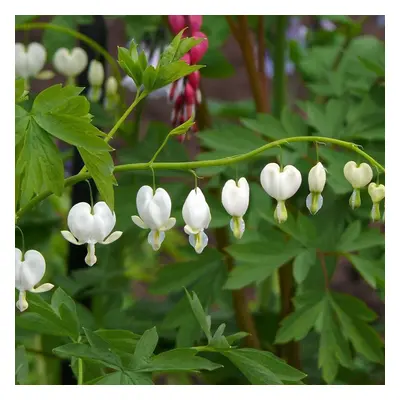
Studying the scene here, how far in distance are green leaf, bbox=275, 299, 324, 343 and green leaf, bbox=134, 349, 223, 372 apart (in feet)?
1.38

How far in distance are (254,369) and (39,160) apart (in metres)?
0.42

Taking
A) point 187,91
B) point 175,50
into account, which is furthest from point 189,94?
point 175,50

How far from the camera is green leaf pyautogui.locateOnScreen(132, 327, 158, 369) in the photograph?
3.42 ft

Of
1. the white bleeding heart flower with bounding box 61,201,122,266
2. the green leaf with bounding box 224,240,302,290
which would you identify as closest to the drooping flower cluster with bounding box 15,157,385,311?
the white bleeding heart flower with bounding box 61,201,122,266

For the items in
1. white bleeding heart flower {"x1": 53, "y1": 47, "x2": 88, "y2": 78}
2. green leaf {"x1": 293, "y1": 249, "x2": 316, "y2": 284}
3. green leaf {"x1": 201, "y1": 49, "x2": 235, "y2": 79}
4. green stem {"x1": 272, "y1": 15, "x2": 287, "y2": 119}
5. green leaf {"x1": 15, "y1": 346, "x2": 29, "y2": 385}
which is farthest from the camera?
green stem {"x1": 272, "y1": 15, "x2": 287, "y2": 119}

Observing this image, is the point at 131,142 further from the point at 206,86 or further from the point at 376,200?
the point at 206,86

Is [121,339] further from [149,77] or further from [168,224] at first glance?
[149,77]

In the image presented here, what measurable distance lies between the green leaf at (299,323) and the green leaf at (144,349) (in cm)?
43

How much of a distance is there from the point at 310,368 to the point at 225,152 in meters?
0.70

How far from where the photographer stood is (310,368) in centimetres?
194

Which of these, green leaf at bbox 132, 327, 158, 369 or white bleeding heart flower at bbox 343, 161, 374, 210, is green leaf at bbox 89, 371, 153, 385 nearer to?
green leaf at bbox 132, 327, 158, 369

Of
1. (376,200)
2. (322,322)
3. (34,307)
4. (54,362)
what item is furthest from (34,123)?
(54,362)

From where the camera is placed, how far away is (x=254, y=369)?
1.06 m

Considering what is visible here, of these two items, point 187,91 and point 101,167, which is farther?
point 187,91
